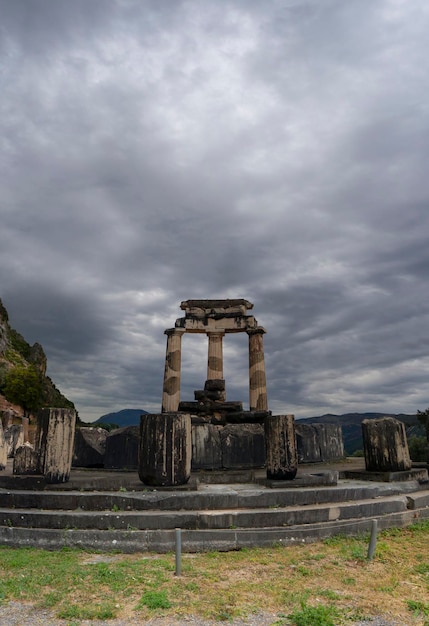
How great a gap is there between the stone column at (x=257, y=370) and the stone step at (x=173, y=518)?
12.7 m

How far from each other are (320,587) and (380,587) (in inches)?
27.5

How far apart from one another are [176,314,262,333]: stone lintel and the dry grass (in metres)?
14.5

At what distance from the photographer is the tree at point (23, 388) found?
55469 millimetres

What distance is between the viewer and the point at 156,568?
19.2 ft

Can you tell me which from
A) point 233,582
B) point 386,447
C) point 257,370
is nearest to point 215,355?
point 257,370

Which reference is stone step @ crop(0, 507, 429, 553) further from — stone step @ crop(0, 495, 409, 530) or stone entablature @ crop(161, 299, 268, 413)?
stone entablature @ crop(161, 299, 268, 413)

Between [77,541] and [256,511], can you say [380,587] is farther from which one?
[77,541]

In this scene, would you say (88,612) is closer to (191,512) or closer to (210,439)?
(191,512)

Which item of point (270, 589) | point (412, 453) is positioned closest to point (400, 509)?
point (270, 589)

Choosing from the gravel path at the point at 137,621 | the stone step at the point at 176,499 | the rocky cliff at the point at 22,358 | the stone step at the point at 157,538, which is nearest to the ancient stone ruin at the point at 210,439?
the stone step at the point at 176,499

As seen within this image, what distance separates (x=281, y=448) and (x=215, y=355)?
12640 millimetres

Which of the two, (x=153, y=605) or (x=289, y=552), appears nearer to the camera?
(x=153, y=605)

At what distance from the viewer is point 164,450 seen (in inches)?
327

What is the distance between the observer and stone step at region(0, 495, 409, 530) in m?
7.03
